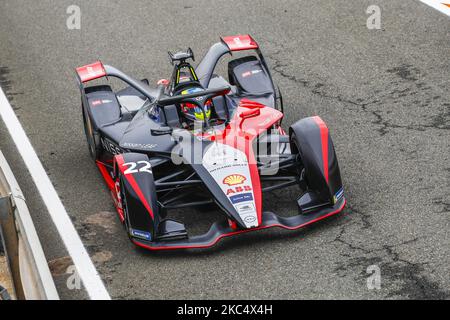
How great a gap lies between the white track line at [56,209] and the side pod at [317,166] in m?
2.05

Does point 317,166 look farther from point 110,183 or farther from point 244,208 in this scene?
point 110,183

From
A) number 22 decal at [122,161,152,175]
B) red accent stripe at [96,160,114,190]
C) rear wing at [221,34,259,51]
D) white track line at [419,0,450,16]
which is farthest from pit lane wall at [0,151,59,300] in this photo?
white track line at [419,0,450,16]

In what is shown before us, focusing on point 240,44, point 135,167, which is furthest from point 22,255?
point 240,44

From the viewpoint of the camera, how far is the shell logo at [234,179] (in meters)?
8.91

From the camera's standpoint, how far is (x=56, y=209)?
10.2 metres

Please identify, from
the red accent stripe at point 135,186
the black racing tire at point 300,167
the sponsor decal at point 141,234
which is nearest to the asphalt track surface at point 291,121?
the sponsor decal at point 141,234

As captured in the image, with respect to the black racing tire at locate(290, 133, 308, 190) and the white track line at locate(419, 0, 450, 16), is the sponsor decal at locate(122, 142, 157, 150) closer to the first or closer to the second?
the black racing tire at locate(290, 133, 308, 190)

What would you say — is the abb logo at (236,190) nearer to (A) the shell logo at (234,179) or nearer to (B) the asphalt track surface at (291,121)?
(A) the shell logo at (234,179)

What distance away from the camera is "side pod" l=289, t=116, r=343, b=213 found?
9.10 meters

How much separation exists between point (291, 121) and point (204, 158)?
110 inches

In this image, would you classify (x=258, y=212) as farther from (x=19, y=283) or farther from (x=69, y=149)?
(x=69, y=149)

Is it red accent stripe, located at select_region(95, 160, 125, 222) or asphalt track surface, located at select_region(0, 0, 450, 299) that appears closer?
asphalt track surface, located at select_region(0, 0, 450, 299)

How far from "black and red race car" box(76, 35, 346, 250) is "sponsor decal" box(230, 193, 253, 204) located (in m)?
0.01

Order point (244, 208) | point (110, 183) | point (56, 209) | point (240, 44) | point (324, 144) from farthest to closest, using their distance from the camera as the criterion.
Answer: point (240, 44), point (110, 183), point (56, 209), point (324, 144), point (244, 208)
